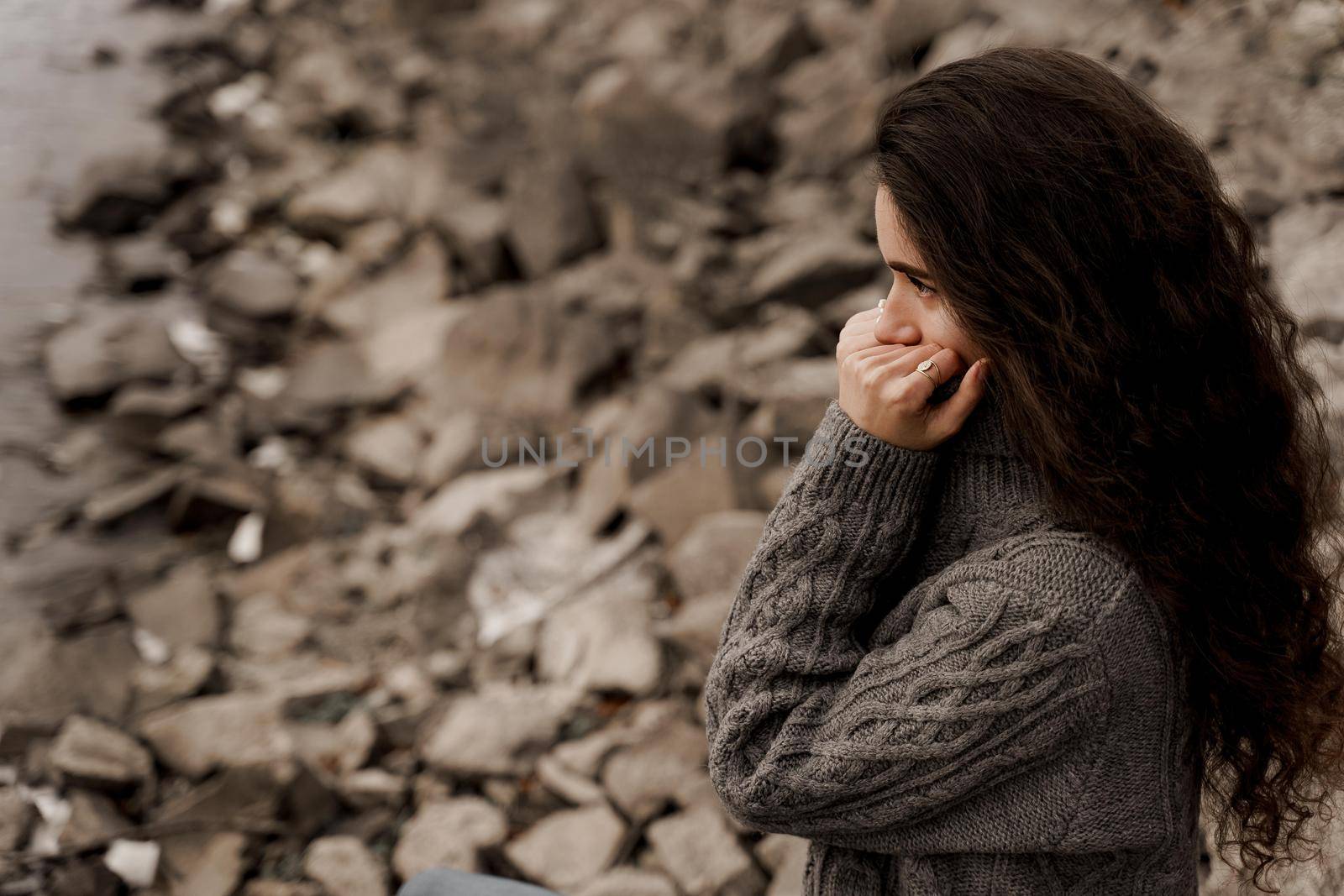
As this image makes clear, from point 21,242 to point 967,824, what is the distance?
6422 millimetres

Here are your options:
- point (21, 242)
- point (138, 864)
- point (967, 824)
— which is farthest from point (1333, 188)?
point (21, 242)

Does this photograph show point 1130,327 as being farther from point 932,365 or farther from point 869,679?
point 869,679

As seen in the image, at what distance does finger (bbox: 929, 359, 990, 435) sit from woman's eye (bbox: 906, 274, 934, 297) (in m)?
0.10

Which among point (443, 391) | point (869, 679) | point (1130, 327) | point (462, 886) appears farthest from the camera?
point (443, 391)

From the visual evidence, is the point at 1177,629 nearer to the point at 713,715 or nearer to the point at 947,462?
the point at 947,462

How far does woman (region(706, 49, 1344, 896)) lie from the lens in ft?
3.85

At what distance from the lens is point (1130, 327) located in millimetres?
1183

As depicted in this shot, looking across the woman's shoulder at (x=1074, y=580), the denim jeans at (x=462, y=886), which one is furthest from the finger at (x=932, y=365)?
the denim jeans at (x=462, y=886)

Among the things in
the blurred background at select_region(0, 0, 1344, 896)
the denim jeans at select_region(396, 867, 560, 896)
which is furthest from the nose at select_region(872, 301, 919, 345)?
the blurred background at select_region(0, 0, 1344, 896)

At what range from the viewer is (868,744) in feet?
4.11

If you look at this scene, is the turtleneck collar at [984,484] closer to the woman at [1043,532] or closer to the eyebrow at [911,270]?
the woman at [1043,532]

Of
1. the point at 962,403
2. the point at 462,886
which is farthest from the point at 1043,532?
the point at 462,886

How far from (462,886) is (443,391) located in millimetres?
3174

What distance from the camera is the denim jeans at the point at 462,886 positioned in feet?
5.32
